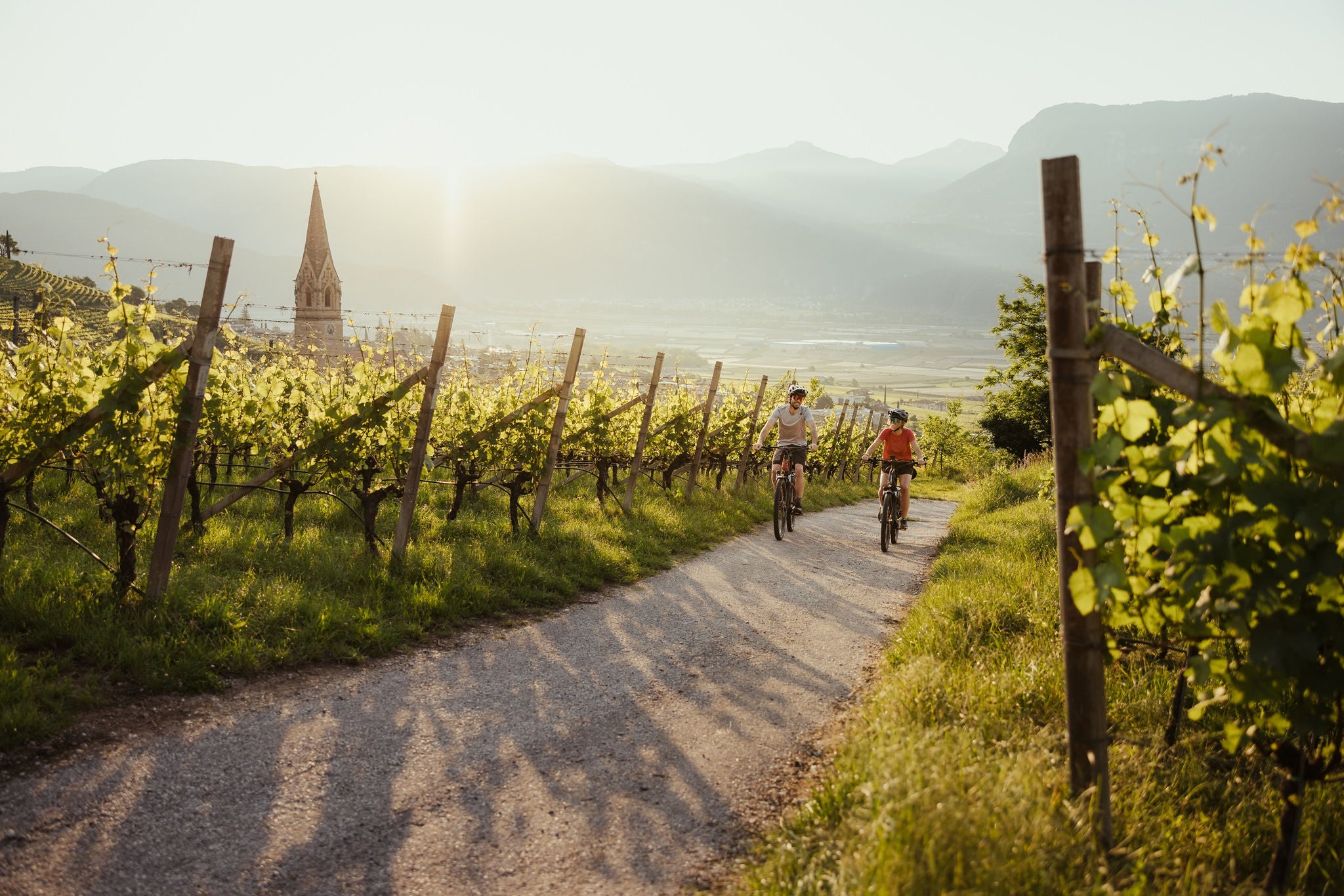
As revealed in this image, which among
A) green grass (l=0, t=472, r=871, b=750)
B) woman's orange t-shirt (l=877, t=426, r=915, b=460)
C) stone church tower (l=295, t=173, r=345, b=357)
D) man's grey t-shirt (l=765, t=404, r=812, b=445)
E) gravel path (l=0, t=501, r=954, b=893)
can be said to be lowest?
gravel path (l=0, t=501, r=954, b=893)

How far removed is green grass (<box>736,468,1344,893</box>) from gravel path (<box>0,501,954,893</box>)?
1.77ft

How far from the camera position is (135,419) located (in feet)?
18.0

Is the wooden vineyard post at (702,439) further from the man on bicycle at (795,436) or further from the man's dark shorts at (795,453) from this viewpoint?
the man's dark shorts at (795,453)

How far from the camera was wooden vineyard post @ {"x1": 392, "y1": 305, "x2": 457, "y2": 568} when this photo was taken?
750cm

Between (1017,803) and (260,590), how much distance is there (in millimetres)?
5245

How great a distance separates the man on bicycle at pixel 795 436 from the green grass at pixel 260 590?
1952mm

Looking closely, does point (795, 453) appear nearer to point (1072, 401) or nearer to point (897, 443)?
point (897, 443)

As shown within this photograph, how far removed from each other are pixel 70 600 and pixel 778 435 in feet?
28.7

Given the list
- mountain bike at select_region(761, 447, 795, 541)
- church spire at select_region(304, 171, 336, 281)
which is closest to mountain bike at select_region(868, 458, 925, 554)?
mountain bike at select_region(761, 447, 795, 541)

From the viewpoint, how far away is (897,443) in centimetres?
1181

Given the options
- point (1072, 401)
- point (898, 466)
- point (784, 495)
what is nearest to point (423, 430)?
point (1072, 401)

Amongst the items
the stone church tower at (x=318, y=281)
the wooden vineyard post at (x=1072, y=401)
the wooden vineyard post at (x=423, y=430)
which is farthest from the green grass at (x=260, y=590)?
the stone church tower at (x=318, y=281)

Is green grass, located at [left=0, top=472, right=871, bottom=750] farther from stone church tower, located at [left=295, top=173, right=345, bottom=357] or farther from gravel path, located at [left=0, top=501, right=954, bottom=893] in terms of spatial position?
stone church tower, located at [left=295, top=173, right=345, bottom=357]

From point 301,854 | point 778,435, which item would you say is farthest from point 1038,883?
point 778,435
